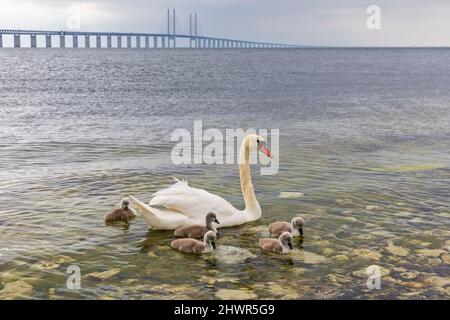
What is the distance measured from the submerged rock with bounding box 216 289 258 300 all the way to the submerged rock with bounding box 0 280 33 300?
2953 mm

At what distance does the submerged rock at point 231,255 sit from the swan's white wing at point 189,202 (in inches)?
→ 42.9

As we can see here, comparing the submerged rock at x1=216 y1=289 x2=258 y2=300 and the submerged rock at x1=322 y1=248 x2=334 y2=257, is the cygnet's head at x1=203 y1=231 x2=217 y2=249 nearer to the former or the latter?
the submerged rock at x1=216 y1=289 x2=258 y2=300

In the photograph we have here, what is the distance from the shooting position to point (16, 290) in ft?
29.2

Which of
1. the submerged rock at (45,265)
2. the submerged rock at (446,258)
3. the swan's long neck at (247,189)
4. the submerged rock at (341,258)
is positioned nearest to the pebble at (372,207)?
the swan's long neck at (247,189)

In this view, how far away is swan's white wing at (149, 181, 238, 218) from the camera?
11656mm

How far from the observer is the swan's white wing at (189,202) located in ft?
38.2

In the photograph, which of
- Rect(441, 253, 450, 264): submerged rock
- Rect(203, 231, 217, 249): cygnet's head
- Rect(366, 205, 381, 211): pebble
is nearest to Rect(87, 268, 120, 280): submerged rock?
Rect(203, 231, 217, 249): cygnet's head

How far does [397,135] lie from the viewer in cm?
2709

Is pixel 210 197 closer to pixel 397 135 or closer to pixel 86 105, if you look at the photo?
pixel 397 135

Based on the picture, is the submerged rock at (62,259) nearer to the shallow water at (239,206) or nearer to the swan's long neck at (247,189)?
the shallow water at (239,206)

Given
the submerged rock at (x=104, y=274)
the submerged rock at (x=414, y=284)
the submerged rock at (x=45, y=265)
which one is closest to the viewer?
the submerged rock at (x=414, y=284)

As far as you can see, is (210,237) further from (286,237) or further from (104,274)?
(104,274)

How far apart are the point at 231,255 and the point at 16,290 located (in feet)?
12.2

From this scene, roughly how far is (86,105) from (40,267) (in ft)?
111
